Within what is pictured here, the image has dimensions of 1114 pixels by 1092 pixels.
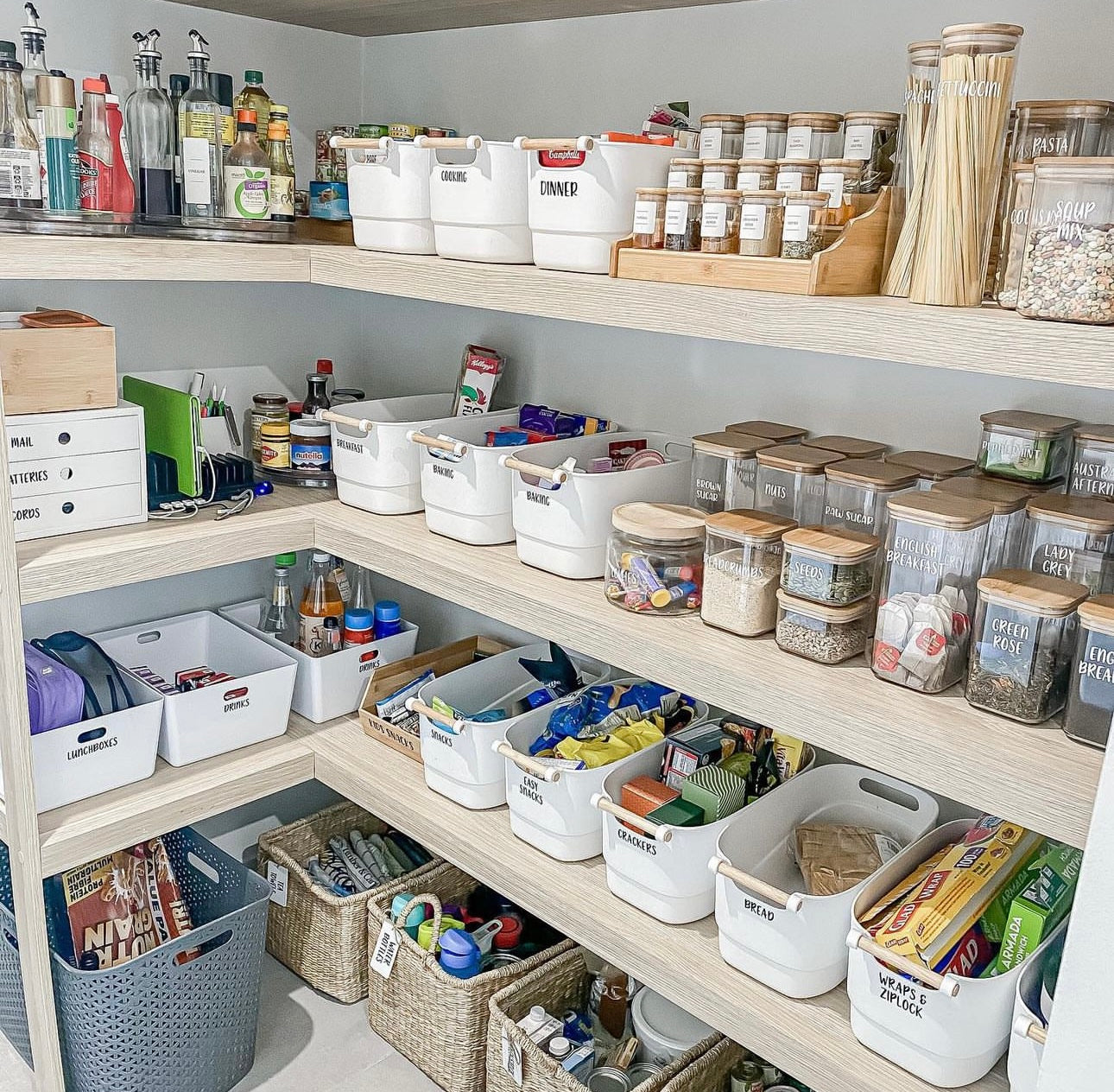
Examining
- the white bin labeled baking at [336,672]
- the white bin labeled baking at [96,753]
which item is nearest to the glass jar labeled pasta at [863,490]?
the white bin labeled baking at [336,672]

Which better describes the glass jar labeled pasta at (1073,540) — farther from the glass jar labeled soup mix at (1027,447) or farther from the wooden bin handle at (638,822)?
the wooden bin handle at (638,822)

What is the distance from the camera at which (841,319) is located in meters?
1.11

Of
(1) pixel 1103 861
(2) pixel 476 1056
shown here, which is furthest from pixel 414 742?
(1) pixel 1103 861

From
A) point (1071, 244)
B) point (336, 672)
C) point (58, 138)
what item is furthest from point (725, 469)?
point (58, 138)

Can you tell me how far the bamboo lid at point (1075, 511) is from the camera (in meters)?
1.13

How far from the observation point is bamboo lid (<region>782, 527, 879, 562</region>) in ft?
4.07

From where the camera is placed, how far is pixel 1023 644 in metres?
1.12

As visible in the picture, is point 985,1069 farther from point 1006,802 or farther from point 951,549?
point 951,549

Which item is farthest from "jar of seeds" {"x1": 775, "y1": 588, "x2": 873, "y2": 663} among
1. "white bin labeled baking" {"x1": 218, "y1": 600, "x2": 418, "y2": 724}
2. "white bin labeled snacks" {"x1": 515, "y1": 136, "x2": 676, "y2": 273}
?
"white bin labeled baking" {"x1": 218, "y1": 600, "x2": 418, "y2": 724}

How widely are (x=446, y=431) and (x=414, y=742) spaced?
522mm

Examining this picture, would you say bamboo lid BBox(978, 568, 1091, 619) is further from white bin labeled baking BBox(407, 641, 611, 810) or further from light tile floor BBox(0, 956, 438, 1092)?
light tile floor BBox(0, 956, 438, 1092)

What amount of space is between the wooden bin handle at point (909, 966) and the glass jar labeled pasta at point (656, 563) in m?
0.46

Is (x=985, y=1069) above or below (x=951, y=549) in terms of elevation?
below

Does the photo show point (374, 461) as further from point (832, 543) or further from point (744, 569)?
point (832, 543)
